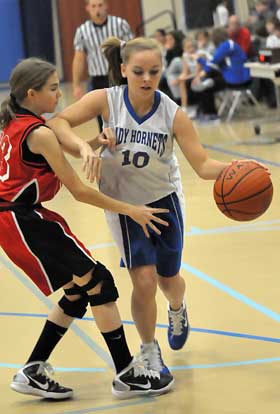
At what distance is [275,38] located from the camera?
579 inches

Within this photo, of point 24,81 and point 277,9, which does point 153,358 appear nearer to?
point 24,81

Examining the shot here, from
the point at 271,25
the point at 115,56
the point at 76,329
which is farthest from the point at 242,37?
the point at 115,56

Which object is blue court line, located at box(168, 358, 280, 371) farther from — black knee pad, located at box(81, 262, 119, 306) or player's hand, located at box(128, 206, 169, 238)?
player's hand, located at box(128, 206, 169, 238)

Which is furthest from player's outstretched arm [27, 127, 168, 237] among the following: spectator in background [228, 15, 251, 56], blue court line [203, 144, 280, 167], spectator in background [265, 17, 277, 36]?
spectator in background [228, 15, 251, 56]

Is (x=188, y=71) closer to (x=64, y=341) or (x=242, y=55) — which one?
(x=242, y=55)

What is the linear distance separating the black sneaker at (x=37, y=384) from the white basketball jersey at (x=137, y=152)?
0.94 metres

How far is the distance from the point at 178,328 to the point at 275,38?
411 inches

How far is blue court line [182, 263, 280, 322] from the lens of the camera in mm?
5502

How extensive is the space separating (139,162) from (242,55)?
1036cm

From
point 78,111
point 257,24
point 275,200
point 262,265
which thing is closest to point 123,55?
point 78,111

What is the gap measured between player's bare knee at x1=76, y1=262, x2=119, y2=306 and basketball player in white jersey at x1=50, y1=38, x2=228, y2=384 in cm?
25

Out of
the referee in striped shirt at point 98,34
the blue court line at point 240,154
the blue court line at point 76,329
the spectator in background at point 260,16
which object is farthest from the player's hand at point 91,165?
the spectator in background at point 260,16

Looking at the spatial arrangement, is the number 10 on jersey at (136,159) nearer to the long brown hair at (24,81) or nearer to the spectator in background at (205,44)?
the long brown hair at (24,81)

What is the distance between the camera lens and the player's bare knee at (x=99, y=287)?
432 cm
